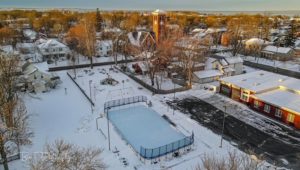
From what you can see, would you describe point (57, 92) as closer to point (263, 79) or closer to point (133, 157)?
point (133, 157)

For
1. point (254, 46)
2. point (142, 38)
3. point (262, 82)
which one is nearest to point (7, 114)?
point (262, 82)

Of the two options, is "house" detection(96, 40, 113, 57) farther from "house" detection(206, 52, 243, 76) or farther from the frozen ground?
the frozen ground

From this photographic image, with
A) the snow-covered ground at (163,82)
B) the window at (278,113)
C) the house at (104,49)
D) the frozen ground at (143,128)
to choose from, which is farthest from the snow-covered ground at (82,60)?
the window at (278,113)

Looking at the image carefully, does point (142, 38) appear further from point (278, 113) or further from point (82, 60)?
point (278, 113)

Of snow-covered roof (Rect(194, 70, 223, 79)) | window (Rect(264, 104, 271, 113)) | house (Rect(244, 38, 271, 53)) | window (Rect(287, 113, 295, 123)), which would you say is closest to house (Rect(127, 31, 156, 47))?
snow-covered roof (Rect(194, 70, 223, 79))

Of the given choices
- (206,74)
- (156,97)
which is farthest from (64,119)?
(206,74)

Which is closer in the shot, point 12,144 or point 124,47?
point 12,144

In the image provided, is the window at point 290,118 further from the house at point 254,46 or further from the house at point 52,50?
the house at point 52,50
